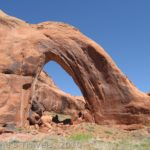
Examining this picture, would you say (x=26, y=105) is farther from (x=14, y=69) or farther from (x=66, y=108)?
(x=66, y=108)

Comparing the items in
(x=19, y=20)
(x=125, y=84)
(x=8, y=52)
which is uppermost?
(x=19, y=20)

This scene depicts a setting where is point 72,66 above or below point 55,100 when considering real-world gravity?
below

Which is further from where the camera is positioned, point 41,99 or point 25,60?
point 41,99

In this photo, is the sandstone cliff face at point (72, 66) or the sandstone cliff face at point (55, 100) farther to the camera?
the sandstone cliff face at point (55, 100)

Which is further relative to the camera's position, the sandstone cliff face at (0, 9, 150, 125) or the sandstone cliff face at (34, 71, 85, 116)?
the sandstone cliff face at (34, 71, 85, 116)

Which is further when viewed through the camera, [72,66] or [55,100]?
[55,100]

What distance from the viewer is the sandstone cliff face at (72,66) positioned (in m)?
21.5

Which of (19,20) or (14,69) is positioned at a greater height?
(19,20)

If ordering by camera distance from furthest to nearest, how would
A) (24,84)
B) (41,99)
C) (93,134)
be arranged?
(41,99)
(24,84)
(93,134)

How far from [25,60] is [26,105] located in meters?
2.54

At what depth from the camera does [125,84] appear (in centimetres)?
2381

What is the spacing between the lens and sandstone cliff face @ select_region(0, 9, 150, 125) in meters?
21.5

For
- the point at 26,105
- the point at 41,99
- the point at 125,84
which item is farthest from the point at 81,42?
the point at 41,99

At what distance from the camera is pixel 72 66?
2398 centimetres
